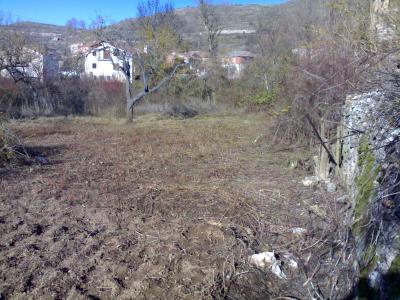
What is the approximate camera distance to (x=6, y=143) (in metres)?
7.71

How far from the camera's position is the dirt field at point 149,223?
3.56 metres

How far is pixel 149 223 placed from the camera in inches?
192

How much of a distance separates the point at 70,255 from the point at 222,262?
1468mm

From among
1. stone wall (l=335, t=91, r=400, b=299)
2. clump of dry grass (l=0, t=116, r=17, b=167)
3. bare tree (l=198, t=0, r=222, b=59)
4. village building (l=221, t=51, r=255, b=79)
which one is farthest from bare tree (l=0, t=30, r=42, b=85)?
stone wall (l=335, t=91, r=400, b=299)

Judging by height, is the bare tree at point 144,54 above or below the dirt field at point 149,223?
above

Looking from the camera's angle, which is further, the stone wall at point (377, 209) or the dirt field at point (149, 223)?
the dirt field at point (149, 223)

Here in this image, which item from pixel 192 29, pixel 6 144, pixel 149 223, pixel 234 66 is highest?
pixel 192 29

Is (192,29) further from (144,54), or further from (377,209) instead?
(377,209)

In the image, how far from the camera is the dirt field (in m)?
3.56

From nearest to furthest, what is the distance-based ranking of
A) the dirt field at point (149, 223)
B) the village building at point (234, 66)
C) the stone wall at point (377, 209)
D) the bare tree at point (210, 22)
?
the stone wall at point (377, 209)
the dirt field at point (149, 223)
the village building at point (234, 66)
the bare tree at point (210, 22)

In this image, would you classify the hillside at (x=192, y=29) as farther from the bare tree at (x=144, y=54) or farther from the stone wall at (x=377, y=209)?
the stone wall at (x=377, y=209)

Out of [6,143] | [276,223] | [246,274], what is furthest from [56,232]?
[6,143]

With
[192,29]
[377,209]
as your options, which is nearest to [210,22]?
[192,29]

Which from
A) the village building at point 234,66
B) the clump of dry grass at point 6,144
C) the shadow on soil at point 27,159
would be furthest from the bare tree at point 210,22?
the clump of dry grass at point 6,144
